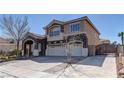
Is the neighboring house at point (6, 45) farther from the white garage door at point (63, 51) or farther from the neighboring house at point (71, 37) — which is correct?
the white garage door at point (63, 51)

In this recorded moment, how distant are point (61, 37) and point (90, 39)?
2527 mm

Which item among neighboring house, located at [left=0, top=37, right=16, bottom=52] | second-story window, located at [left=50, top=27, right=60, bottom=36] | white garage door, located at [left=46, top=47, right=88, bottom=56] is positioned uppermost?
second-story window, located at [left=50, top=27, right=60, bottom=36]

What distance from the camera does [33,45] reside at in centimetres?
1460

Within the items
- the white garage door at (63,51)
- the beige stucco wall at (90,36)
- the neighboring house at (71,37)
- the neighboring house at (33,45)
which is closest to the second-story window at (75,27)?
the neighboring house at (71,37)

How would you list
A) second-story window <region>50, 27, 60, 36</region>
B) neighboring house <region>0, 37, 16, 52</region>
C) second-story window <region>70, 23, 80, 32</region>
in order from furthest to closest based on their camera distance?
second-story window <region>50, 27, 60, 36</region>, second-story window <region>70, 23, 80, 32</region>, neighboring house <region>0, 37, 16, 52</region>

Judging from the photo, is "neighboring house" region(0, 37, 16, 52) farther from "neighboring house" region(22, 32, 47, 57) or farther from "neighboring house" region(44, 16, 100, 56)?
"neighboring house" region(44, 16, 100, 56)

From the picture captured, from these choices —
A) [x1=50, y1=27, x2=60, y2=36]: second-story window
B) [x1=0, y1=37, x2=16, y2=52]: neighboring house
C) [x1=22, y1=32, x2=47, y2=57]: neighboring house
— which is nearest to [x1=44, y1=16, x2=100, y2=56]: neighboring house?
[x1=50, y1=27, x2=60, y2=36]: second-story window

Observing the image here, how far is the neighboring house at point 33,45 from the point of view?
1189 cm

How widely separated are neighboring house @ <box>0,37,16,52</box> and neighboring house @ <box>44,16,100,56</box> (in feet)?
8.89

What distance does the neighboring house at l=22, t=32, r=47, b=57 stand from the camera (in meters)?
11.9

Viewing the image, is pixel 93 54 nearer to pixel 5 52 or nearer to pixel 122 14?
pixel 122 14
